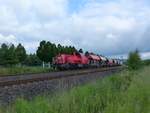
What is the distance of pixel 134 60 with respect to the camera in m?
49.7

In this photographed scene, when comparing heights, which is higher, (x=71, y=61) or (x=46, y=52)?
(x=46, y=52)

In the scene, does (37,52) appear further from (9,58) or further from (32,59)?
(9,58)

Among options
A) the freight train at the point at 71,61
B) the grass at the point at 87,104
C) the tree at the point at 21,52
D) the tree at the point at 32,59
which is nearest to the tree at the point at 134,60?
the freight train at the point at 71,61

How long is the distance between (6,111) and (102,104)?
281 centimetres

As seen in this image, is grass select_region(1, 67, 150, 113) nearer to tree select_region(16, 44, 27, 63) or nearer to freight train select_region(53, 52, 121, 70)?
freight train select_region(53, 52, 121, 70)

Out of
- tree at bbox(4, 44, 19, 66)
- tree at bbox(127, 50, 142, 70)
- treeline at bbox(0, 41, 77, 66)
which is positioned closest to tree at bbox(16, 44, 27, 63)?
treeline at bbox(0, 41, 77, 66)

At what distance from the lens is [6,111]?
9.38m

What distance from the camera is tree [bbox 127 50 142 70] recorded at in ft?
160

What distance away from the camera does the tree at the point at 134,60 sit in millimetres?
48625

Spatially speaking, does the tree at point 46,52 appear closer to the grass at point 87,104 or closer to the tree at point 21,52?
the tree at point 21,52

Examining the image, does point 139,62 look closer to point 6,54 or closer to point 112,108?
point 6,54

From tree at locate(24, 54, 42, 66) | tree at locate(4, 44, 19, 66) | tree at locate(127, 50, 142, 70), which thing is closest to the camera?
tree at locate(127, 50, 142, 70)

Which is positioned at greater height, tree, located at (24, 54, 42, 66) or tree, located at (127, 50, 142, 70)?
tree, located at (24, 54, 42, 66)

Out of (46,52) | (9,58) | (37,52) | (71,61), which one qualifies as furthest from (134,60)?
(37,52)
